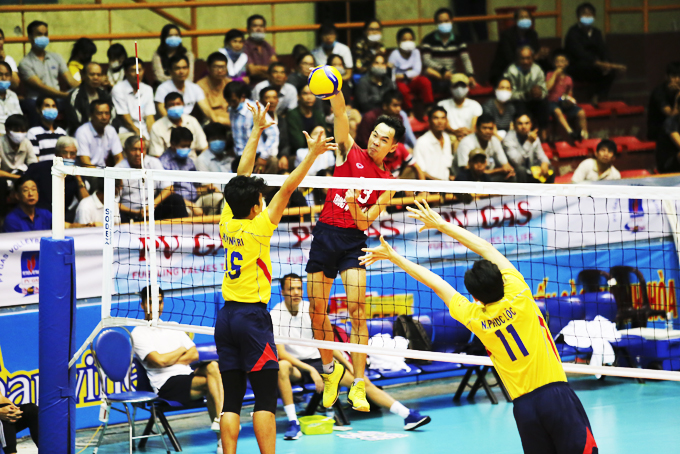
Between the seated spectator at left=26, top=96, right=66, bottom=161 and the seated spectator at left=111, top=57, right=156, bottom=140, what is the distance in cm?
99

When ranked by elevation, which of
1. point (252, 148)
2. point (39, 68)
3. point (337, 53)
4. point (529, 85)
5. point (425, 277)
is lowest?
point (425, 277)

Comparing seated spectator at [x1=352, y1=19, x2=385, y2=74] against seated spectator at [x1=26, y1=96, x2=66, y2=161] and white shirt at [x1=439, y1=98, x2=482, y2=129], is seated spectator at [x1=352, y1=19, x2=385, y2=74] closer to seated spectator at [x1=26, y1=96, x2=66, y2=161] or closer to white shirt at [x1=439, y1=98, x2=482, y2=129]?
white shirt at [x1=439, y1=98, x2=482, y2=129]

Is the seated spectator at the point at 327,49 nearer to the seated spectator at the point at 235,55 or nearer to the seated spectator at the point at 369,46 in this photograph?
the seated spectator at the point at 369,46

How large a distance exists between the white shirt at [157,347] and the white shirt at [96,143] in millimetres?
2833

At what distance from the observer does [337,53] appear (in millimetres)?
14141

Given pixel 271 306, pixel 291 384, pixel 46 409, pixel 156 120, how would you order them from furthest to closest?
pixel 156 120
pixel 271 306
pixel 291 384
pixel 46 409

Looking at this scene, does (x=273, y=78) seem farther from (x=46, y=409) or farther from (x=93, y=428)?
(x=46, y=409)

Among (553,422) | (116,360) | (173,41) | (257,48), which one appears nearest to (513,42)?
(257,48)

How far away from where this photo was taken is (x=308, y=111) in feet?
40.3

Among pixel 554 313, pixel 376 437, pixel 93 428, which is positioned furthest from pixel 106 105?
pixel 554 313

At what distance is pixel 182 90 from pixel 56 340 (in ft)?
18.2

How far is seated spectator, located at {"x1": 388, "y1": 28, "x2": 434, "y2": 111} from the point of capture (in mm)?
14367

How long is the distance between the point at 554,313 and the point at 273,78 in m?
5.17

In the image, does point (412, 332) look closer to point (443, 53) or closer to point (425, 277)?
point (425, 277)
